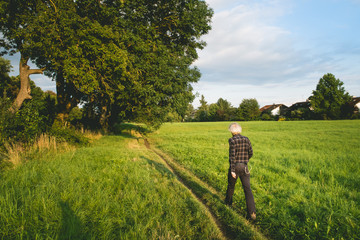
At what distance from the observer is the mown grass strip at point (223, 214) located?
356 cm

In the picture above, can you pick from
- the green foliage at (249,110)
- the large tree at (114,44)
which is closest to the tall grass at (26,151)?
the large tree at (114,44)

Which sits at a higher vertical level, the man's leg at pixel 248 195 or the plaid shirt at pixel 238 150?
the plaid shirt at pixel 238 150

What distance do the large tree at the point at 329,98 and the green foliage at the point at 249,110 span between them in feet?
72.9

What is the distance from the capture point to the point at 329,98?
63406 millimetres

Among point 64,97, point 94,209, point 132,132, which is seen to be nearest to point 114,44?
point 64,97

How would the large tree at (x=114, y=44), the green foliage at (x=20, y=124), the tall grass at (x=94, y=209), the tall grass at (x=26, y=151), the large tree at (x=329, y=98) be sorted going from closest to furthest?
the tall grass at (x=94, y=209), the tall grass at (x=26, y=151), the green foliage at (x=20, y=124), the large tree at (x=114, y=44), the large tree at (x=329, y=98)

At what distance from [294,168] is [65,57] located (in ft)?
41.2

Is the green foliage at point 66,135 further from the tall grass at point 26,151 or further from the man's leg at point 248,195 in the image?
the man's leg at point 248,195

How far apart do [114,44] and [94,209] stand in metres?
8.62

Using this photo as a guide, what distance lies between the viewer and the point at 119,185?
5.07m

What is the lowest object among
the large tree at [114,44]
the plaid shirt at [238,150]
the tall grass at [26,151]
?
the tall grass at [26,151]

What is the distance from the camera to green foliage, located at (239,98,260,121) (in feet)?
264

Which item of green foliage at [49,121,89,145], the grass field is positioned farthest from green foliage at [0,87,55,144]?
the grass field

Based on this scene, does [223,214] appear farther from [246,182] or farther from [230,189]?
[246,182]
